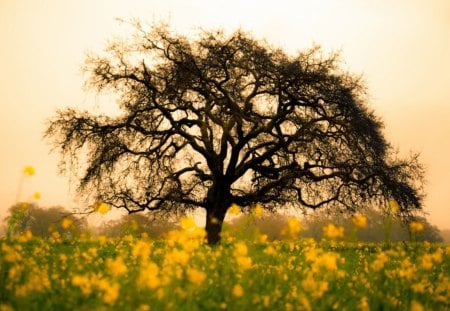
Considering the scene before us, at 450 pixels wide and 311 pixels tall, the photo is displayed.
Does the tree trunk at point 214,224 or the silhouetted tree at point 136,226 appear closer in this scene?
the silhouetted tree at point 136,226

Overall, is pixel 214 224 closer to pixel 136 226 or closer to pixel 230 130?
pixel 230 130

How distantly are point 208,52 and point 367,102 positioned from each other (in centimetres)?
702

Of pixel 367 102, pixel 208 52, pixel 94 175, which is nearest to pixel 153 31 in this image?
pixel 208 52

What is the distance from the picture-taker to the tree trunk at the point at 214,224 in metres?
16.4

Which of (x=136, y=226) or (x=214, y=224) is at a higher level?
(x=214, y=224)

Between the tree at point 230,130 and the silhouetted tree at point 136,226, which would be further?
the tree at point 230,130

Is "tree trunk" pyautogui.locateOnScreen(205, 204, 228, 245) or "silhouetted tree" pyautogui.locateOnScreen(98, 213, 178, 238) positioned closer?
"silhouetted tree" pyautogui.locateOnScreen(98, 213, 178, 238)

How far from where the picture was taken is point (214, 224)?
16.6 meters

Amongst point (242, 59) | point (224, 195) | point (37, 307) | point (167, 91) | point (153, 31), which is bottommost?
point (37, 307)

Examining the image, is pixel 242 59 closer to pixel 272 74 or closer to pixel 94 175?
pixel 272 74

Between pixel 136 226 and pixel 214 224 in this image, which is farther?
pixel 214 224

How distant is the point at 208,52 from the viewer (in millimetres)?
17250

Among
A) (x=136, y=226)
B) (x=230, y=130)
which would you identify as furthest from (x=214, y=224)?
(x=136, y=226)

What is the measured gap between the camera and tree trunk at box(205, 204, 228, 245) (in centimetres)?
1638
